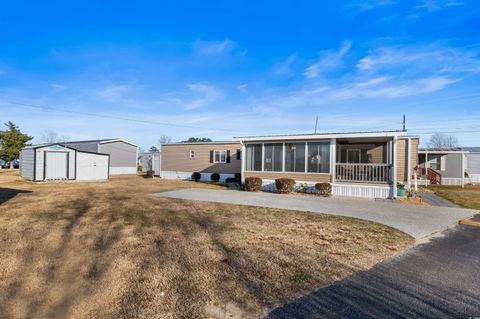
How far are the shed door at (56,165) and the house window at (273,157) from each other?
51.4 ft

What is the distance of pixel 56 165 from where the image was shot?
20453 mm

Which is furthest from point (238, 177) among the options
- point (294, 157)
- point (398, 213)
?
point (398, 213)

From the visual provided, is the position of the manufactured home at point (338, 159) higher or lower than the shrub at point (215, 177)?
higher

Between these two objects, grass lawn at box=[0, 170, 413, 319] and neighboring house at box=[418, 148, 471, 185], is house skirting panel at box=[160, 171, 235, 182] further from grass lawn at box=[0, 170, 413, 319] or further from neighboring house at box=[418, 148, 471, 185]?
neighboring house at box=[418, 148, 471, 185]

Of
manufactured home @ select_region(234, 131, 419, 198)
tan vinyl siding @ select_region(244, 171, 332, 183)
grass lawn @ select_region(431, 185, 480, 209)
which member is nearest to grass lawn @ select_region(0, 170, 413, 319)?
manufactured home @ select_region(234, 131, 419, 198)

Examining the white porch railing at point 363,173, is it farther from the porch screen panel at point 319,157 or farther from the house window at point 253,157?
the house window at point 253,157

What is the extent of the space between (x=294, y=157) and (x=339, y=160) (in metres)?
2.76

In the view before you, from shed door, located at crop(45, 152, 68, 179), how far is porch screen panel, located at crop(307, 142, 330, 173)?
18.3 metres

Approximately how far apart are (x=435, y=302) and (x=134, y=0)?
13398 mm

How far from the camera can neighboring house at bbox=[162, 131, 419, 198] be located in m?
13.6

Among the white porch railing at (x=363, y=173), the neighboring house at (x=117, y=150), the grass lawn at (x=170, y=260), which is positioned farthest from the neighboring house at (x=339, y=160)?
the neighboring house at (x=117, y=150)

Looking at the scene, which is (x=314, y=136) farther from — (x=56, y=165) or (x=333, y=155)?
(x=56, y=165)

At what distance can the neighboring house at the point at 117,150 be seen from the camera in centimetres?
2800

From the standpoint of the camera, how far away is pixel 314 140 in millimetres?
14695
